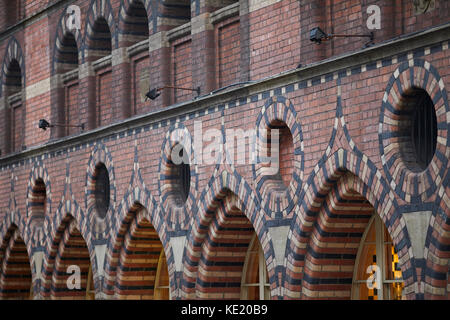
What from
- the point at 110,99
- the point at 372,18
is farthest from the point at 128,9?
the point at 372,18

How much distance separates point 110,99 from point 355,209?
7.13m

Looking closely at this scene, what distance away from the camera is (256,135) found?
14906 millimetres

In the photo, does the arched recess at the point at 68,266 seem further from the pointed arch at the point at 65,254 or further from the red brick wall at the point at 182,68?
the red brick wall at the point at 182,68

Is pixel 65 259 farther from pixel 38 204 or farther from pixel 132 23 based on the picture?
pixel 132 23

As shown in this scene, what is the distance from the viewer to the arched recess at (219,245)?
51.9 ft

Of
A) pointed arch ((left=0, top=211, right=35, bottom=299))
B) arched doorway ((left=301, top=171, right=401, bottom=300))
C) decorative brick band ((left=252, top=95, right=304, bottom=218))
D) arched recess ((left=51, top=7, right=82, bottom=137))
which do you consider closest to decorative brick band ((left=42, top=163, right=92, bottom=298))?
arched recess ((left=51, top=7, right=82, bottom=137))

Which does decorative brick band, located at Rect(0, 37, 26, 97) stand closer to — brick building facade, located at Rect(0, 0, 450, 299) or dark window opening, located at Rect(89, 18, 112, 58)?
brick building facade, located at Rect(0, 0, 450, 299)

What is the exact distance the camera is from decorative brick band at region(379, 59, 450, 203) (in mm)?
11727

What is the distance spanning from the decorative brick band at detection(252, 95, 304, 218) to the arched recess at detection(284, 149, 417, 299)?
262 mm

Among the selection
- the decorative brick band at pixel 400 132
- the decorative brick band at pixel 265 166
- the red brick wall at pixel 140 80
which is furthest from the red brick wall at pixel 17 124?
the decorative brick band at pixel 400 132

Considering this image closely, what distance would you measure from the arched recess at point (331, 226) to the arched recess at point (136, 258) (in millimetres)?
4196

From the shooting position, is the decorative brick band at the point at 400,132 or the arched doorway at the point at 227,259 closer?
the decorative brick band at the point at 400,132

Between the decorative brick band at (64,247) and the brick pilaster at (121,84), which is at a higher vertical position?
the brick pilaster at (121,84)

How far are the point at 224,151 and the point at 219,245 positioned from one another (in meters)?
1.47
